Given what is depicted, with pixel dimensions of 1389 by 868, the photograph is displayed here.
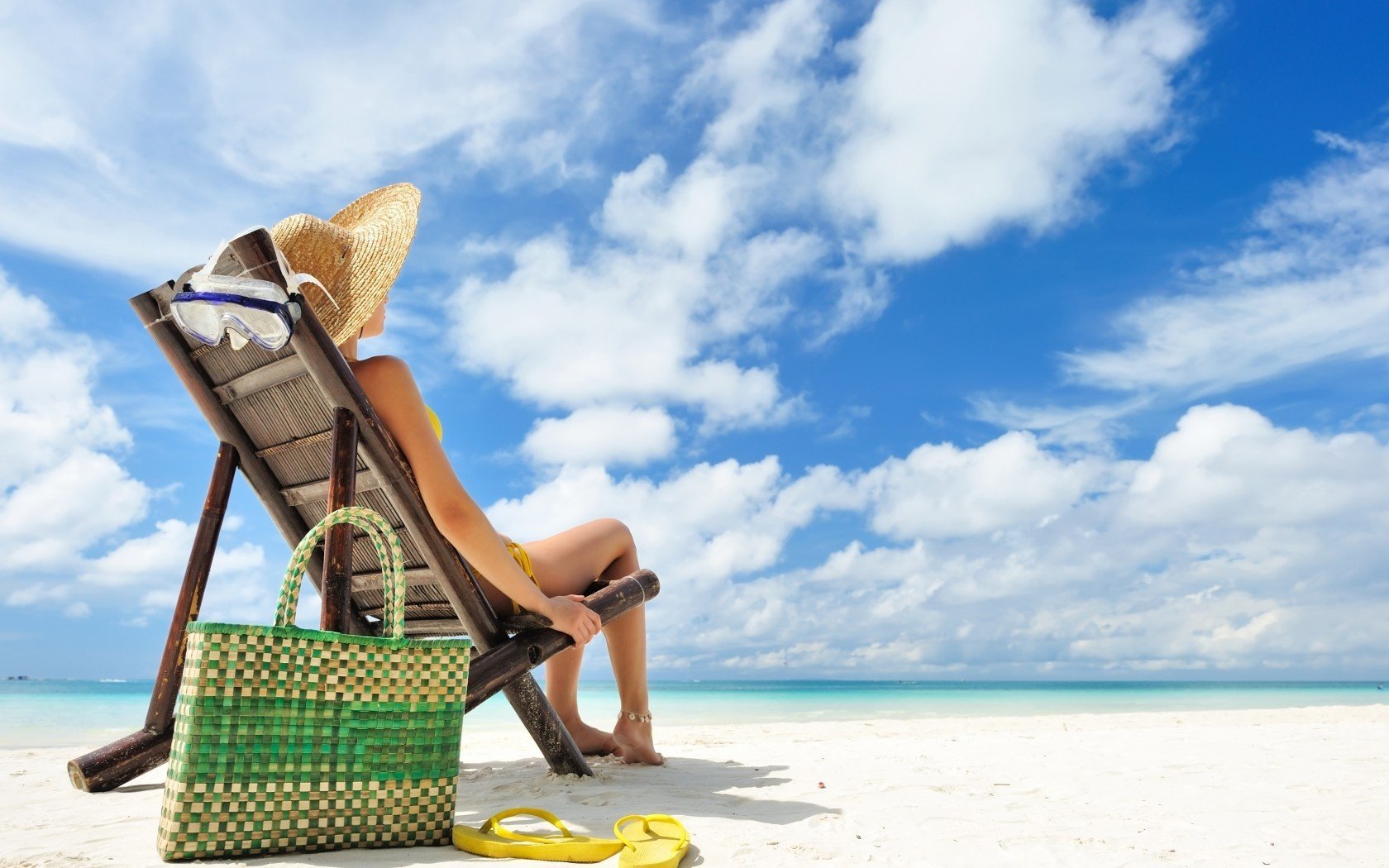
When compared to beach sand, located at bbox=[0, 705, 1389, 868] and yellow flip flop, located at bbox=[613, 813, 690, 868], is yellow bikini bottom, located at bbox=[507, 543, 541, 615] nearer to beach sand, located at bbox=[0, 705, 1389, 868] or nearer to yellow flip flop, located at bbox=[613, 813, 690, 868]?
beach sand, located at bbox=[0, 705, 1389, 868]

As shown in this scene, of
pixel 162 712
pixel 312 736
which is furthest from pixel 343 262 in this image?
pixel 162 712

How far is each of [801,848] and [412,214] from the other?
255cm

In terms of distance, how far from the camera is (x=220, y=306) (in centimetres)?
261

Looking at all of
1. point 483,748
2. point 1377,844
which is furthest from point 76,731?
point 1377,844

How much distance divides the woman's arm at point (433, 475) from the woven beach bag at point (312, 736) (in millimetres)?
552

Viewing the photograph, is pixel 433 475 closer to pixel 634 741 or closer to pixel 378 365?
pixel 378 365

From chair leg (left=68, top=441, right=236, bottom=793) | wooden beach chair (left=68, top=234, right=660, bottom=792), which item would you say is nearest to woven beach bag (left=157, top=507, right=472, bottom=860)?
wooden beach chair (left=68, top=234, right=660, bottom=792)

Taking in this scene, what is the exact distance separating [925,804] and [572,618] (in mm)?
1443

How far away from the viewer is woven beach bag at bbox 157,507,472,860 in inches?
81.0

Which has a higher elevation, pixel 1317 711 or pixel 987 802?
pixel 987 802

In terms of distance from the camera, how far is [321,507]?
354 cm

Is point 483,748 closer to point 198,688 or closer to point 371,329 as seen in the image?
point 371,329

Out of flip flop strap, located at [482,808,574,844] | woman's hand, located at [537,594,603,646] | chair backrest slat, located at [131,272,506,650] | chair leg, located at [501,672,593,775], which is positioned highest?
chair backrest slat, located at [131,272,506,650]

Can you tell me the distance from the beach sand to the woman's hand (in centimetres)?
58
